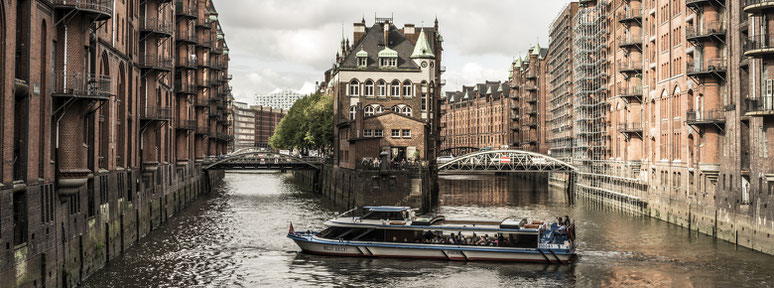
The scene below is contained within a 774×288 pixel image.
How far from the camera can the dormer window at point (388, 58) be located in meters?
97.1

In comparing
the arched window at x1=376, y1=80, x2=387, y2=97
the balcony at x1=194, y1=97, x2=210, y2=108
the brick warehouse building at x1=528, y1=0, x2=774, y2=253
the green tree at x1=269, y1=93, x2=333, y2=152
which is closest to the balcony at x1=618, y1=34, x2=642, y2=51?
the brick warehouse building at x1=528, y1=0, x2=774, y2=253

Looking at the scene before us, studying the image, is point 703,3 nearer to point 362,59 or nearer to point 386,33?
point 362,59

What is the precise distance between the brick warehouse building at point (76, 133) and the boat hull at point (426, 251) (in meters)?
11.5

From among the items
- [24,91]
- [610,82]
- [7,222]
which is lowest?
[7,222]

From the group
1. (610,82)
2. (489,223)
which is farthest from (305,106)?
(489,223)

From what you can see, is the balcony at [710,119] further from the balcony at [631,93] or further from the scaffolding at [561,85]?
the scaffolding at [561,85]

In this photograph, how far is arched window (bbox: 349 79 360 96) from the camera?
318 ft

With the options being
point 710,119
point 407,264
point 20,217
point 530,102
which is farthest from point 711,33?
point 530,102

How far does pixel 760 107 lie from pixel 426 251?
67.3ft

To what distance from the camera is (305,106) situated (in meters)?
132

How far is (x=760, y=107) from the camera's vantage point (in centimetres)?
4453

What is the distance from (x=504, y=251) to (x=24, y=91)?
27617mm

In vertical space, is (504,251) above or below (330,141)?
below

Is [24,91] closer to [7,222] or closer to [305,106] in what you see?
[7,222]
